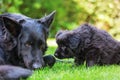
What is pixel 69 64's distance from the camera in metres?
7.77

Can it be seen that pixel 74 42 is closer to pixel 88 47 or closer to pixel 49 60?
pixel 88 47

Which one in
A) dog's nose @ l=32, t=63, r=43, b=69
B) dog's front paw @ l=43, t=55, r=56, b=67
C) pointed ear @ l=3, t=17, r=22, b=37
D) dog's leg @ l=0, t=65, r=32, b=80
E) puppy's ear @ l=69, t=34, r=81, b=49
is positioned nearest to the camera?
dog's leg @ l=0, t=65, r=32, b=80

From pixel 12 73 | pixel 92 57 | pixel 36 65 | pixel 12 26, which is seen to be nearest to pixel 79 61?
pixel 92 57

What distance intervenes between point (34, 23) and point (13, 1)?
846 cm

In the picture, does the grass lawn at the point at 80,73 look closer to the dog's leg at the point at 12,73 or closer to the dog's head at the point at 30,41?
the dog's head at the point at 30,41

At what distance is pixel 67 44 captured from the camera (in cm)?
712

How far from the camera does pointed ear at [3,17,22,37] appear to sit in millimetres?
6254

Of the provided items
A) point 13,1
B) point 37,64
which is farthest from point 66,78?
point 13,1

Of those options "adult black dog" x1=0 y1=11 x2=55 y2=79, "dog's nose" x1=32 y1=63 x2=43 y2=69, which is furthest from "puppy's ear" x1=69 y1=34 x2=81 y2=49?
"dog's nose" x1=32 y1=63 x2=43 y2=69

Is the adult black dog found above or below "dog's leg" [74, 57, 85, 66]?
above

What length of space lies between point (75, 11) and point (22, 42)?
30.2 ft

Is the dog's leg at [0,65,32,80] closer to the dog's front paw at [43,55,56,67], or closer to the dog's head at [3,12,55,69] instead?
the dog's head at [3,12,55,69]

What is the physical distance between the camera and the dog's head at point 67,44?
711 cm

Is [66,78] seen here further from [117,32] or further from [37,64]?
[117,32]
